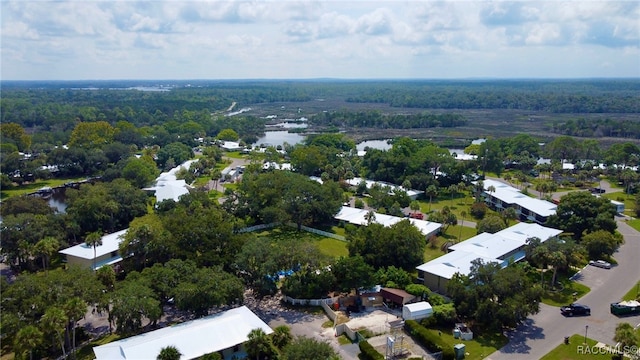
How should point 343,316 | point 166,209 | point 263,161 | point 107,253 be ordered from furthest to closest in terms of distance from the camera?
1. point 263,161
2. point 166,209
3. point 107,253
4. point 343,316

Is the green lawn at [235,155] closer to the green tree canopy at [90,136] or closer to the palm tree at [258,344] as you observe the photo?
the green tree canopy at [90,136]

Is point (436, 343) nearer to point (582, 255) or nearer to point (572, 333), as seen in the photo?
point (572, 333)

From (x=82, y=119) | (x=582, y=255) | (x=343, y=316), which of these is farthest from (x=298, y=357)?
(x=82, y=119)

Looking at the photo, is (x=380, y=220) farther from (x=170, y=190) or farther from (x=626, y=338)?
(x=170, y=190)

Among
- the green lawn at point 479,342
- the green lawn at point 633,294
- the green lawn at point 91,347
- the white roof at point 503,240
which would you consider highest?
the white roof at point 503,240

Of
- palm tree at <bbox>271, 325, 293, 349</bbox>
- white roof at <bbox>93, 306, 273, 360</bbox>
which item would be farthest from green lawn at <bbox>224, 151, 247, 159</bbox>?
palm tree at <bbox>271, 325, 293, 349</bbox>

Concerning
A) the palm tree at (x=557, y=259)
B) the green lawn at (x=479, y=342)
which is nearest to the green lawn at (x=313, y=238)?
the green lawn at (x=479, y=342)

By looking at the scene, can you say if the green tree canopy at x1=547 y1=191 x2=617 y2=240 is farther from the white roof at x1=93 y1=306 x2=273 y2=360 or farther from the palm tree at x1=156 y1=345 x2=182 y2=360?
the palm tree at x1=156 y1=345 x2=182 y2=360
